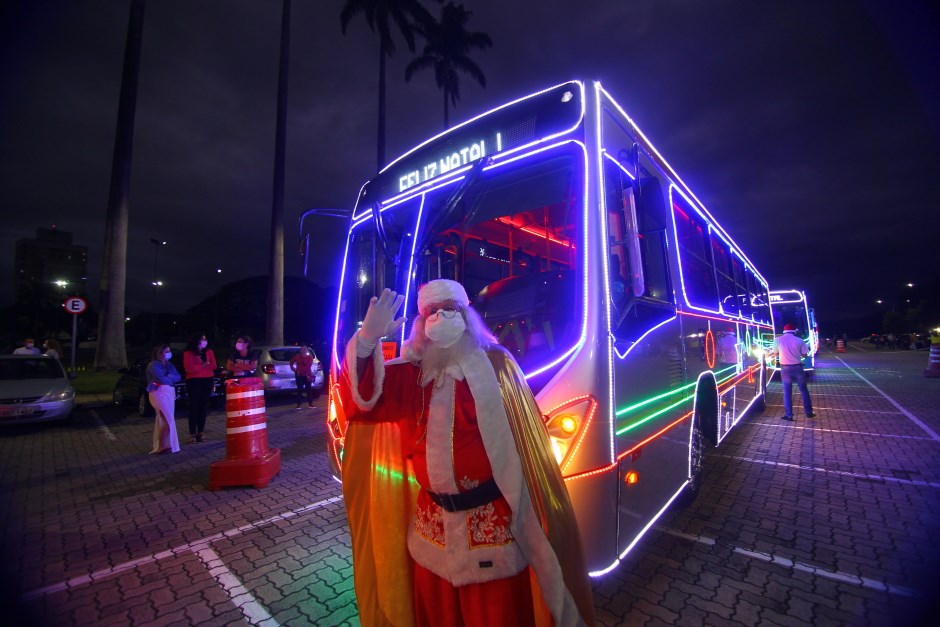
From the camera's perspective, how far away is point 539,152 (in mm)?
2803

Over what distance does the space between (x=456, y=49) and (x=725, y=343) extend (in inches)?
1285

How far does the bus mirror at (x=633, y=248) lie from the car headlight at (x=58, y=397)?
11975 millimetres

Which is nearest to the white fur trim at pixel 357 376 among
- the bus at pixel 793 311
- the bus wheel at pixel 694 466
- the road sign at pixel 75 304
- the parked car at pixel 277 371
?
the bus wheel at pixel 694 466

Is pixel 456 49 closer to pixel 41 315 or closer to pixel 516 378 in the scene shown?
pixel 516 378

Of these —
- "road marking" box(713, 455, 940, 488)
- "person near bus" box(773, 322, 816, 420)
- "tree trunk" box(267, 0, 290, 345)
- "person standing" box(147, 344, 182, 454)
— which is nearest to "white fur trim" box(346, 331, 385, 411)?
"road marking" box(713, 455, 940, 488)

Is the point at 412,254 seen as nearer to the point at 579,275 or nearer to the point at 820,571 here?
the point at 579,275

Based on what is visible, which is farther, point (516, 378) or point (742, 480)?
point (742, 480)

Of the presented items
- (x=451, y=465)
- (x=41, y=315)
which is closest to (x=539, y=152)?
(x=451, y=465)

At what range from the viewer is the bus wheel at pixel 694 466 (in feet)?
13.4

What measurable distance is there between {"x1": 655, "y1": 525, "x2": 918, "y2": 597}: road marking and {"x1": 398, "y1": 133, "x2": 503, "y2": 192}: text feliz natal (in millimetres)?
3636

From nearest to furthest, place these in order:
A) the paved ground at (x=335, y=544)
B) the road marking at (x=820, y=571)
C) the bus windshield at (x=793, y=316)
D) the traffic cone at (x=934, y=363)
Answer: the paved ground at (x=335, y=544)
the road marking at (x=820, y=571)
the traffic cone at (x=934, y=363)
the bus windshield at (x=793, y=316)

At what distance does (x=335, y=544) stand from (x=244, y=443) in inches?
94.6

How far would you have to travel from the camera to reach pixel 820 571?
3.15 metres

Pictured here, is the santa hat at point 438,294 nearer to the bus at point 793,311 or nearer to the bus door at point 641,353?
the bus door at point 641,353
